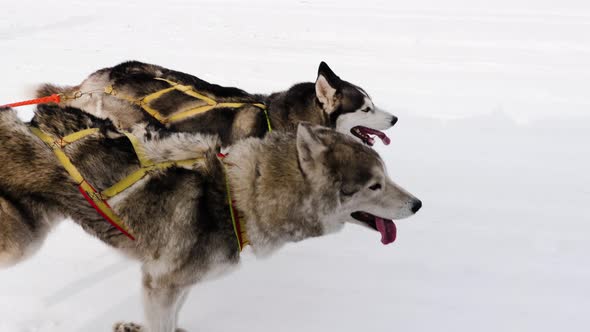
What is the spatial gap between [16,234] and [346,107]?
6.44ft

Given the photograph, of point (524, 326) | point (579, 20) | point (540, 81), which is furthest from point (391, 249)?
point (579, 20)

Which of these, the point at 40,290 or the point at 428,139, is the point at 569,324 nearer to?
the point at 428,139

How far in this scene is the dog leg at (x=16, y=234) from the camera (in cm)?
185

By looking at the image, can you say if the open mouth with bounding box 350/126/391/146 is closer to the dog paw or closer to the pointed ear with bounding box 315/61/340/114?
the pointed ear with bounding box 315/61/340/114

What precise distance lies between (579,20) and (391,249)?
7251 mm

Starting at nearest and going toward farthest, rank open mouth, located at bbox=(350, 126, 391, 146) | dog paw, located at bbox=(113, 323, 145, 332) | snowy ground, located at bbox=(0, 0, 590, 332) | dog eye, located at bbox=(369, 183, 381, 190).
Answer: dog eye, located at bbox=(369, 183, 381, 190)
dog paw, located at bbox=(113, 323, 145, 332)
snowy ground, located at bbox=(0, 0, 590, 332)
open mouth, located at bbox=(350, 126, 391, 146)

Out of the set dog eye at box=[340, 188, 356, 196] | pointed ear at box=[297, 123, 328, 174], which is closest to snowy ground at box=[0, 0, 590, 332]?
dog eye at box=[340, 188, 356, 196]

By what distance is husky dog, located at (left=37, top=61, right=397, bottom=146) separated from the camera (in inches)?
117

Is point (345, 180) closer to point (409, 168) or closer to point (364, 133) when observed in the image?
point (364, 133)

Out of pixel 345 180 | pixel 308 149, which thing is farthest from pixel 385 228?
pixel 308 149

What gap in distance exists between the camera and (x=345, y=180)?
6.15 ft

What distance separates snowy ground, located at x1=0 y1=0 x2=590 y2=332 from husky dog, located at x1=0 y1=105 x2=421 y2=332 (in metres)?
0.61

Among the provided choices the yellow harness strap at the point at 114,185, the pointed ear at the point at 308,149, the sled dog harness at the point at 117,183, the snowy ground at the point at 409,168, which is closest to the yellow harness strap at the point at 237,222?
the sled dog harness at the point at 117,183

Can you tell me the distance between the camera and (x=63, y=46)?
268 inches
